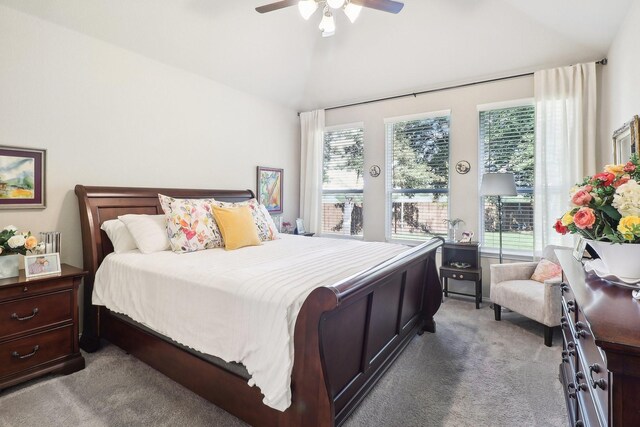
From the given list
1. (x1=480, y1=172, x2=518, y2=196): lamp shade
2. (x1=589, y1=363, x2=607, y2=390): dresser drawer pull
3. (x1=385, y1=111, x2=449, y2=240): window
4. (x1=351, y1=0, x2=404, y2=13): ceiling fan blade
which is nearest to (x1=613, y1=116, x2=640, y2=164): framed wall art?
(x1=480, y1=172, x2=518, y2=196): lamp shade

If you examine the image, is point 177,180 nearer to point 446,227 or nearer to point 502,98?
point 446,227

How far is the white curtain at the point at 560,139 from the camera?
11.1 feet

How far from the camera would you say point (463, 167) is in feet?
13.7

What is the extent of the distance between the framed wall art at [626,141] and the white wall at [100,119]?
3.96 m

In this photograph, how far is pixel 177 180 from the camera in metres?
3.72

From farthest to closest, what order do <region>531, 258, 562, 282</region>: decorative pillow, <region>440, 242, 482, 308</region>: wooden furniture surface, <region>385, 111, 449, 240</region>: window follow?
1. <region>385, 111, 449, 240</region>: window
2. <region>440, 242, 482, 308</region>: wooden furniture surface
3. <region>531, 258, 562, 282</region>: decorative pillow

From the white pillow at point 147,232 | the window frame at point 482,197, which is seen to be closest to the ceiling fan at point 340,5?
the white pillow at point 147,232

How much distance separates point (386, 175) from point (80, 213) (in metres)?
3.66

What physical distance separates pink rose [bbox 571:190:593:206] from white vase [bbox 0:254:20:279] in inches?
132

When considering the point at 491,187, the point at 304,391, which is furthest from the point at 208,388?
the point at 491,187

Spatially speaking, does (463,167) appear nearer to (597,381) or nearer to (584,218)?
(584,218)

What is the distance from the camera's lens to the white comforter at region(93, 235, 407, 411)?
1.50 metres

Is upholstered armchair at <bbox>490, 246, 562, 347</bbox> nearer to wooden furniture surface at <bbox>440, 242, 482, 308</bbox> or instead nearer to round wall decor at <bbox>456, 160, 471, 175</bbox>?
wooden furniture surface at <bbox>440, 242, 482, 308</bbox>

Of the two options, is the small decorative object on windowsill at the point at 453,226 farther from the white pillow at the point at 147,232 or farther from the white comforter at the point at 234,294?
the white pillow at the point at 147,232
